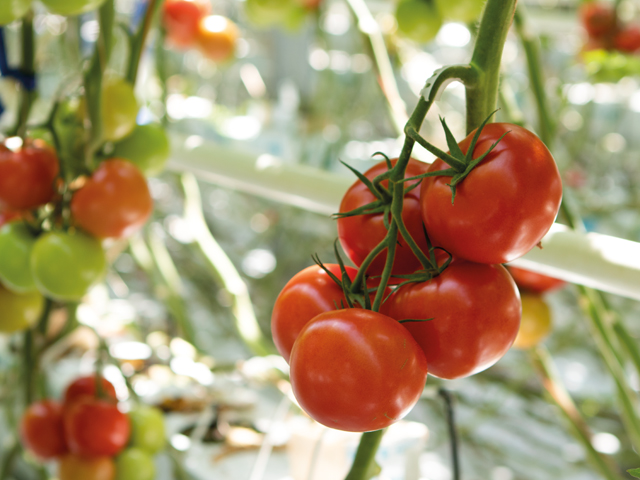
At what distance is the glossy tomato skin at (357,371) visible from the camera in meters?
0.13

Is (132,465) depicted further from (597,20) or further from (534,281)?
(597,20)

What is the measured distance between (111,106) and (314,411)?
0.88ft

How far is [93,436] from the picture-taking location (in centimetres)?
41

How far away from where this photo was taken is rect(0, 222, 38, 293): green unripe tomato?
0.33 metres

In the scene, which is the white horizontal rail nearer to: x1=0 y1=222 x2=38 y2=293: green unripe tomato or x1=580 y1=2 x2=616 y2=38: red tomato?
x1=0 y1=222 x2=38 y2=293: green unripe tomato

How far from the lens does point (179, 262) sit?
1.34 m

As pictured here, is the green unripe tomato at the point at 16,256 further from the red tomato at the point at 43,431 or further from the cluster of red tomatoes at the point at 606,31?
the cluster of red tomatoes at the point at 606,31

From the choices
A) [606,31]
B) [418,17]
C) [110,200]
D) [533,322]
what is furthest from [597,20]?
[110,200]

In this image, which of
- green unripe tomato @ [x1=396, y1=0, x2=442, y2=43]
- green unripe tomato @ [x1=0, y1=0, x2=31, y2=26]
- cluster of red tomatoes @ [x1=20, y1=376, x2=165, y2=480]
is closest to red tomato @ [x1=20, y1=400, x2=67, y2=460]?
cluster of red tomatoes @ [x1=20, y1=376, x2=165, y2=480]

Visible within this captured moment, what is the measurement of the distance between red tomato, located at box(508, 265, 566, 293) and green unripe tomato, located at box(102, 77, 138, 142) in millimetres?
266

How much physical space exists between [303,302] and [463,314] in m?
0.05

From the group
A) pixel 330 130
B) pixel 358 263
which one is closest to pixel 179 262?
pixel 330 130

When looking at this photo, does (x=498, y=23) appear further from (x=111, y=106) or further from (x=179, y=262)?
(x=179, y=262)

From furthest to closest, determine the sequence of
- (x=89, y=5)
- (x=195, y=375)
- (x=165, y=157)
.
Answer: (x=195, y=375)
(x=165, y=157)
(x=89, y=5)
